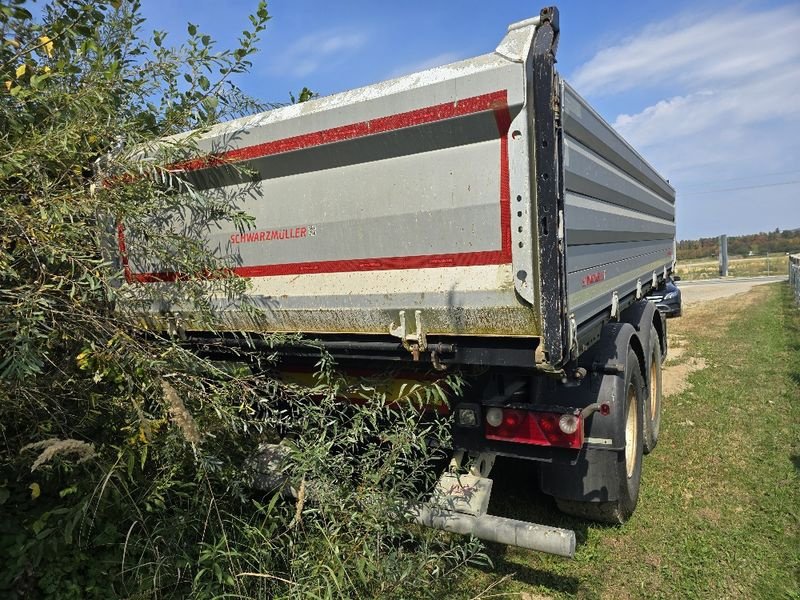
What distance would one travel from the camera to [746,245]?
77.2 meters

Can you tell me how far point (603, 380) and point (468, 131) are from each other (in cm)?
175

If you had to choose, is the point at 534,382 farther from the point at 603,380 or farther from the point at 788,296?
the point at 788,296

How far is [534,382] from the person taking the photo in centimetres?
297

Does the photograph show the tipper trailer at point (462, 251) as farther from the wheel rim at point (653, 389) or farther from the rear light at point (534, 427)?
the wheel rim at point (653, 389)

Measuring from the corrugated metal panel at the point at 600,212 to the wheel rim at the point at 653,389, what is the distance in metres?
0.79

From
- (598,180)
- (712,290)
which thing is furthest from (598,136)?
(712,290)

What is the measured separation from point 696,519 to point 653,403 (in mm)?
1607

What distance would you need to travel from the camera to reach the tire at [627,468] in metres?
3.39

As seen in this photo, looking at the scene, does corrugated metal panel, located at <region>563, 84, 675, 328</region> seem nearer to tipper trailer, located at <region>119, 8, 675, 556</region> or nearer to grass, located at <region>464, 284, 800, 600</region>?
tipper trailer, located at <region>119, 8, 675, 556</region>

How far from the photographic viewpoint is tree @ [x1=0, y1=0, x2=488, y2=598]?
2328mm

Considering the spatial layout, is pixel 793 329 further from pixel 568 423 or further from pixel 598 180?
pixel 568 423

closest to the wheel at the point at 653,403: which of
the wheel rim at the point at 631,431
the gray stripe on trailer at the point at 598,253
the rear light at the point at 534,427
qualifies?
the wheel rim at the point at 631,431

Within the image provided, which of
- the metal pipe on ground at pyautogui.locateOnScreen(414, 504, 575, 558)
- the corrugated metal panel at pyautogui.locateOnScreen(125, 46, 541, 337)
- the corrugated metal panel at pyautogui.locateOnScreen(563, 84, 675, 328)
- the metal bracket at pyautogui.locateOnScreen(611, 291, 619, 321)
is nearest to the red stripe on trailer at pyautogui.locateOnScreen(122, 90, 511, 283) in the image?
the corrugated metal panel at pyautogui.locateOnScreen(125, 46, 541, 337)

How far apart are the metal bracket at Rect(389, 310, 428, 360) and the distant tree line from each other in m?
73.3
